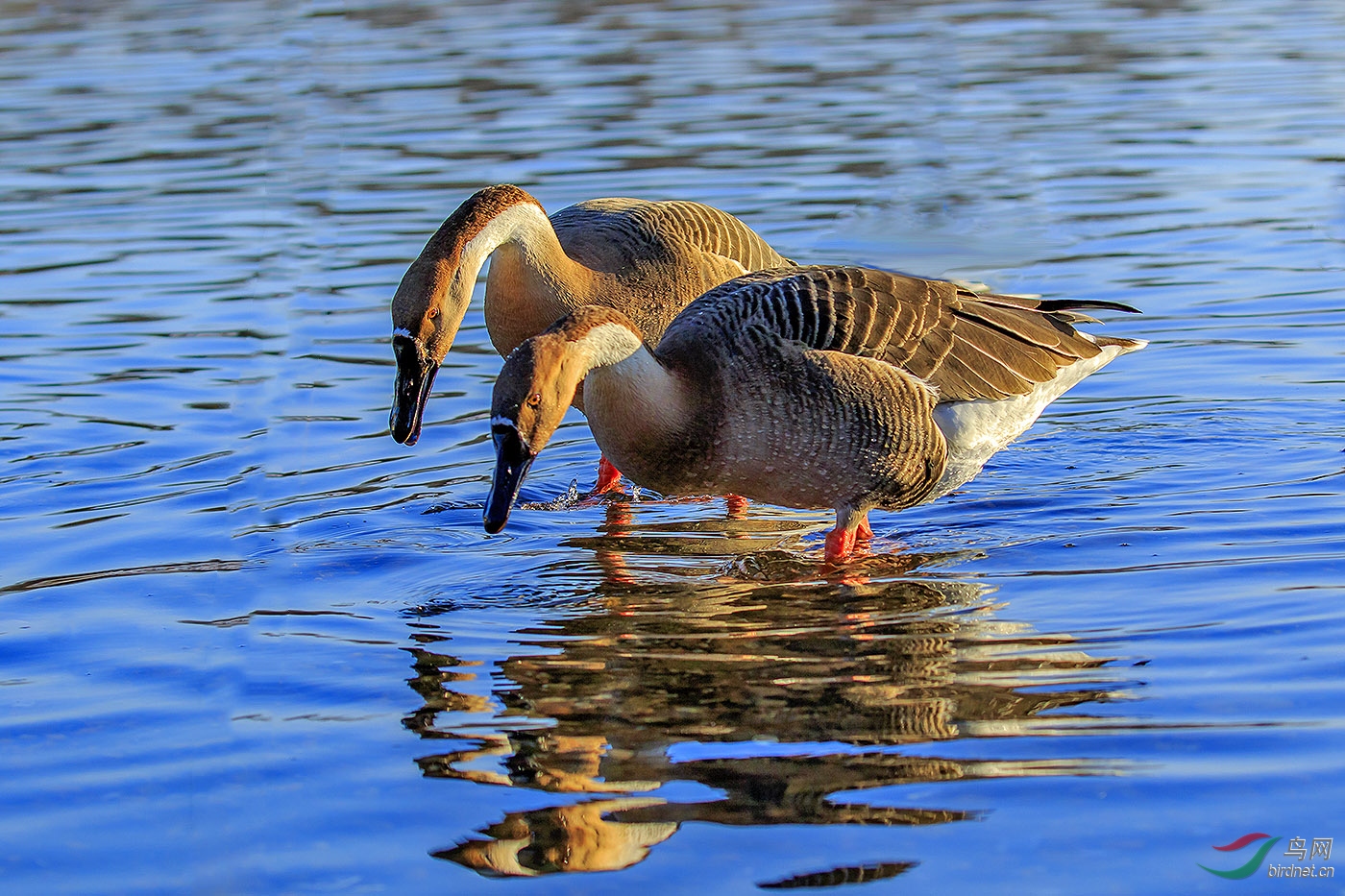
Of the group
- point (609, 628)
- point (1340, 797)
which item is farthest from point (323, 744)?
point (1340, 797)

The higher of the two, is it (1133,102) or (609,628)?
(1133,102)

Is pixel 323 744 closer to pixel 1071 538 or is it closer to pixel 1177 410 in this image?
pixel 1071 538

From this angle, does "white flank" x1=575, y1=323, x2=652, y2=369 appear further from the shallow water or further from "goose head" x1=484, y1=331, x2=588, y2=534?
the shallow water

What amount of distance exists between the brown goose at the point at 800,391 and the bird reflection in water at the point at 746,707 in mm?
543

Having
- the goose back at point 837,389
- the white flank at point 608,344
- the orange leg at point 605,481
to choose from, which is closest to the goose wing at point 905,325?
the goose back at point 837,389

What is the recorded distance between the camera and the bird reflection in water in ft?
15.8

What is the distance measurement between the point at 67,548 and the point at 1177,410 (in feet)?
19.6

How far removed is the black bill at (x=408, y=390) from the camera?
7590 mm

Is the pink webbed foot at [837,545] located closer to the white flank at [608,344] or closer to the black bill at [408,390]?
the white flank at [608,344]

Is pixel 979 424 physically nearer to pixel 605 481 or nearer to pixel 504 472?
pixel 605 481

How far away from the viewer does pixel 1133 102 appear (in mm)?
18047

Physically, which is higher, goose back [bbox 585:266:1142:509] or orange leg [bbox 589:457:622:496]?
goose back [bbox 585:266:1142:509]

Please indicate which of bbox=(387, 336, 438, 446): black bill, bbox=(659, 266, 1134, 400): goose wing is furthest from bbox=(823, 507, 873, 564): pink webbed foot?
bbox=(387, 336, 438, 446): black bill

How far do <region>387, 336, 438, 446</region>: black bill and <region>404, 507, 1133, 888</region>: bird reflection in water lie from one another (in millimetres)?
1173
